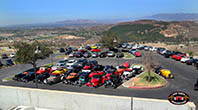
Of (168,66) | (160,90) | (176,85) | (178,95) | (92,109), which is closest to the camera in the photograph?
(178,95)

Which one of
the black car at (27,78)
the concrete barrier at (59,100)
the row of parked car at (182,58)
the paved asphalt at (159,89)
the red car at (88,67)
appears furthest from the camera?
the row of parked car at (182,58)

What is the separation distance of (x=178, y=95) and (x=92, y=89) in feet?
45.2

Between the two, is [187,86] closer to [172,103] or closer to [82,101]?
[172,103]

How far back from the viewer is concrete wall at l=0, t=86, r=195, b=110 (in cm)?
898

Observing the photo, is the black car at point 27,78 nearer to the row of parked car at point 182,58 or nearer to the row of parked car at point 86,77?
the row of parked car at point 86,77

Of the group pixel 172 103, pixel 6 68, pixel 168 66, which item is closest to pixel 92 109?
pixel 172 103

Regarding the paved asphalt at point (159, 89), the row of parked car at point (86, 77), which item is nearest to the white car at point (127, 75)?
the row of parked car at point (86, 77)

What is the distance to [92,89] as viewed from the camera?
21.5 m

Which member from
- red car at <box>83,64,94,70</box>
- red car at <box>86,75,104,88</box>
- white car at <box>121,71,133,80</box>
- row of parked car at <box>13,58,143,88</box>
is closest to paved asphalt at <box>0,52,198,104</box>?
red car at <box>86,75,104,88</box>

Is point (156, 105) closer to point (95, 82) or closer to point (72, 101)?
point (72, 101)

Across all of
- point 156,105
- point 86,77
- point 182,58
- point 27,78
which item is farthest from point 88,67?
point 156,105

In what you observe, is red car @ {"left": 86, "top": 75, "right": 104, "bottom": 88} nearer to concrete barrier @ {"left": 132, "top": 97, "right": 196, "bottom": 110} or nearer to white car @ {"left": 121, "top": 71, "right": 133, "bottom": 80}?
white car @ {"left": 121, "top": 71, "right": 133, "bottom": 80}

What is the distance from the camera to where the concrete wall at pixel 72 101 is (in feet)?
29.5

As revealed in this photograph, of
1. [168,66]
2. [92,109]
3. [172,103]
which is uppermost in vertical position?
[172,103]
